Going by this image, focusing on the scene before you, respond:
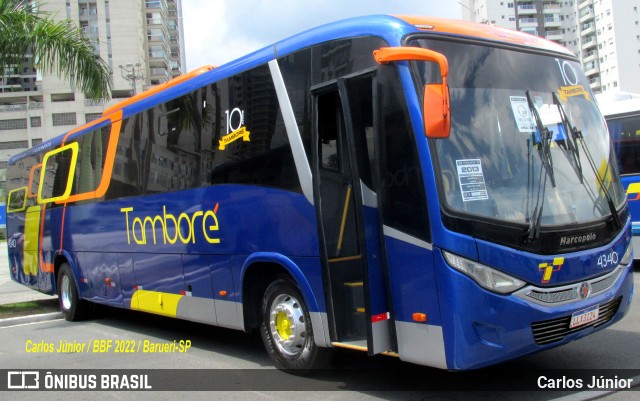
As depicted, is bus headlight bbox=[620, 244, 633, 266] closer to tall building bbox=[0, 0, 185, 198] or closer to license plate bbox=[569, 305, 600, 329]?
license plate bbox=[569, 305, 600, 329]

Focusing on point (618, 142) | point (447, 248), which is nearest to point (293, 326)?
point (447, 248)

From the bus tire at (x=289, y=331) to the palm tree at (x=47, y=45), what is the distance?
8.99 metres

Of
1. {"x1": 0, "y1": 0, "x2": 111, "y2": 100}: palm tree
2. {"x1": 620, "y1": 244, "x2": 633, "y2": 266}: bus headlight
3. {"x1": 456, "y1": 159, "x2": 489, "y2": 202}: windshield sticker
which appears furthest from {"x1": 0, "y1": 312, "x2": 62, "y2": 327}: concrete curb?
{"x1": 620, "y1": 244, "x2": 633, "y2": 266}: bus headlight

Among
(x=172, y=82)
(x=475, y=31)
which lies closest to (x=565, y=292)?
(x=475, y=31)

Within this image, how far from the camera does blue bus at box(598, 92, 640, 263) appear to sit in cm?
1203

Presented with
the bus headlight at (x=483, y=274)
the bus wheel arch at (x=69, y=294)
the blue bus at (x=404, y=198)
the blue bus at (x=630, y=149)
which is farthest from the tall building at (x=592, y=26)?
the bus headlight at (x=483, y=274)

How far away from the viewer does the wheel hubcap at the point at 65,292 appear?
11609 millimetres

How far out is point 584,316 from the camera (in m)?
5.21

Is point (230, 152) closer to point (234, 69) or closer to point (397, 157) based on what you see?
point (234, 69)

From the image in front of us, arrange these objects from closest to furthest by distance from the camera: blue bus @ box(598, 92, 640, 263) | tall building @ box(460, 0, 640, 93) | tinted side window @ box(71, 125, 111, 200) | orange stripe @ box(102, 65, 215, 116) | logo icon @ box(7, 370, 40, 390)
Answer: logo icon @ box(7, 370, 40, 390) → orange stripe @ box(102, 65, 215, 116) → tinted side window @ box(71, 125, 111, 200) → blue bus @ box(598, 92, 640, 263) → tall building @ box(460, 0, 640, 93)

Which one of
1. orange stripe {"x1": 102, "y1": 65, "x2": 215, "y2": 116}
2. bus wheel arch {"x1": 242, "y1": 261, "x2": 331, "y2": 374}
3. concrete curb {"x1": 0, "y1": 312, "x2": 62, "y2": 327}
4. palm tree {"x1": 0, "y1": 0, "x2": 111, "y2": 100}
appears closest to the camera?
bus wheel arch {"x1": 242, "y1": 261, "x2": 331, "y2": 374}

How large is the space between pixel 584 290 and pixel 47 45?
38.4 feet

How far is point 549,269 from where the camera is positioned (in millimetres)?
4926

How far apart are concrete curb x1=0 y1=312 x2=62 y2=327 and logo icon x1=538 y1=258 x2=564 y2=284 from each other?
10062 mm
